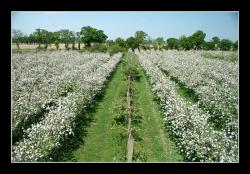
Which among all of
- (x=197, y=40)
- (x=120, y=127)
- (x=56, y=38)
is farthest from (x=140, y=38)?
(x=120, y=127)

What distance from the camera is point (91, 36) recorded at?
6600 centimetres

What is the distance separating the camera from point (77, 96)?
1339 centimetres

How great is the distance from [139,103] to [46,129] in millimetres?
8622

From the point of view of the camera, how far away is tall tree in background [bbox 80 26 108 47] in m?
64.9

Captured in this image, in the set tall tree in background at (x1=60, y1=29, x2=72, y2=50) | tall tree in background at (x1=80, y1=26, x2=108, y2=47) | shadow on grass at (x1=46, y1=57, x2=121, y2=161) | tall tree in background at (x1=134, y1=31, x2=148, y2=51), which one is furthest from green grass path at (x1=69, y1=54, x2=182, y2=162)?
tall tree in background at (x1=134, y1=31, x2=148, y2=51)

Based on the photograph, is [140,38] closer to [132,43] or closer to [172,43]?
[132,43]

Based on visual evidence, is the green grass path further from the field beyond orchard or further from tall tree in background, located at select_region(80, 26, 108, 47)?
tall tree in background, located at select_region(80, 26, 108, 47)

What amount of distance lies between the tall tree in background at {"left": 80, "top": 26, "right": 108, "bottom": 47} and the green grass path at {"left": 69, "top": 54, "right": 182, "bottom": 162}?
48923 millimetres

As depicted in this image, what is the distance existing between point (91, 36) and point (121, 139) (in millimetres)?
56243

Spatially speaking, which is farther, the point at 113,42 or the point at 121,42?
the point at 121,42

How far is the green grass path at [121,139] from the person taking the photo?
10.4 m

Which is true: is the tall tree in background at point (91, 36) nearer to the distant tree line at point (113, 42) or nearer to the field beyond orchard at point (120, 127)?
the distant tree line at point (113, 42)
